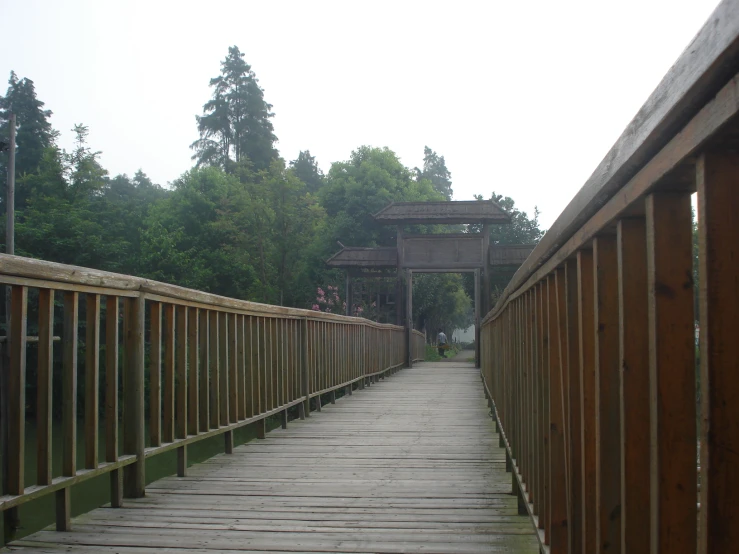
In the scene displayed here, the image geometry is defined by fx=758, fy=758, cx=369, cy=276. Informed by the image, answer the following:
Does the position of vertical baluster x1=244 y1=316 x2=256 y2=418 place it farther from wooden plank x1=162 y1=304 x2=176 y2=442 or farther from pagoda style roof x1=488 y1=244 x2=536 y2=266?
pagoda style roof x1=488 y1=244 x2=536 y2=266

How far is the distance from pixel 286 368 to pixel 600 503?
5.42 meters

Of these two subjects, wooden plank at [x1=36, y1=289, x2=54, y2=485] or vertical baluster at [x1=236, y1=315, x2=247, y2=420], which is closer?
wooden plank at [x1=36, y1=289, x2=54, y2=485]

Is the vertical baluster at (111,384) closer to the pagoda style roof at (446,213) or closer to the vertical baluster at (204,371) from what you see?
the vertical baluster at (204,371)

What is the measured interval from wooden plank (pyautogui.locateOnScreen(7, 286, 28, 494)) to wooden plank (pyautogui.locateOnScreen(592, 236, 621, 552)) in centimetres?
192

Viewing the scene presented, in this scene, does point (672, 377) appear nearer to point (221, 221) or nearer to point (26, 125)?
point (221, 221)

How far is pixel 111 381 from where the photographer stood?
3.43m

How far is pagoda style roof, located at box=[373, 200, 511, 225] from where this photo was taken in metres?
20.3

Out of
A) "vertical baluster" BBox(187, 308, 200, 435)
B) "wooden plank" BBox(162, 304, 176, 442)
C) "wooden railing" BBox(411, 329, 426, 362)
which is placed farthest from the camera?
"wooden railing" BBox(411, 329, 426, 362)

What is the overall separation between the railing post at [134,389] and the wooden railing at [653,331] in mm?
2038

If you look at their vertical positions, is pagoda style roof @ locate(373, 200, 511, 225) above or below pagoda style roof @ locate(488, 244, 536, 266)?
above

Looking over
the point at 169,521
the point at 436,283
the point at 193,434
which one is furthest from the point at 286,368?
the point at 436,283

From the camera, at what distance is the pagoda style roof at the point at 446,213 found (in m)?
20.3

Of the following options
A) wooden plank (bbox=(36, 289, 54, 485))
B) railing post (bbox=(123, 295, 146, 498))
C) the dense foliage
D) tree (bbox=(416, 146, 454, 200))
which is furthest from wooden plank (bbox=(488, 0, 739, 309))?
tree (bbox=(416, 146, 454, 200))

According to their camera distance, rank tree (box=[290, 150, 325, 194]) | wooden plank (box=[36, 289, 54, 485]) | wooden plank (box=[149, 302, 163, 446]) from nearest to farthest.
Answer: wooden plank (box=[36, 289, 54, 485]) < wooden plank (box=[149, 302, 163, 446]) < tree (box=[290, 150, 325, 194])
